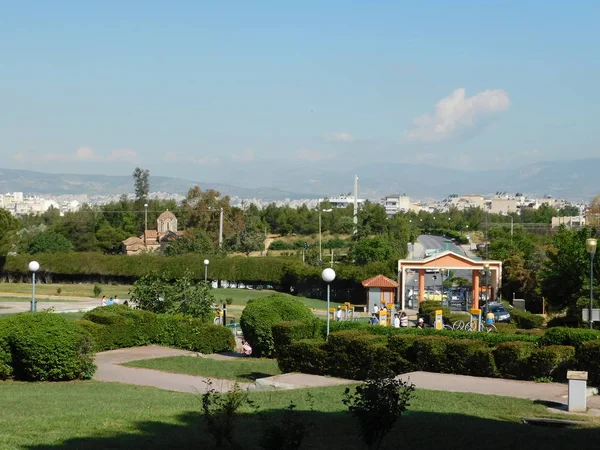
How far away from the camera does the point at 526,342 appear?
57.8 feet

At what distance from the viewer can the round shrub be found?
22688 millimetres

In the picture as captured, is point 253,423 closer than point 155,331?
Yes

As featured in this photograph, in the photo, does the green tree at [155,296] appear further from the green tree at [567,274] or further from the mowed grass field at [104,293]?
the mowed grass field at [104,293]

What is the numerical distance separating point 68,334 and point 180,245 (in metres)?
59.7

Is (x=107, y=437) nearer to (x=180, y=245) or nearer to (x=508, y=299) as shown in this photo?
(x=508, y=299)

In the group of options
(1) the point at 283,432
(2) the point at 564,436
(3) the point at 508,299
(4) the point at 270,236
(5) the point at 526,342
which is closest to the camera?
(1) the point at 283,432

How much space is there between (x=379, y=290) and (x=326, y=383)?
2670 cm

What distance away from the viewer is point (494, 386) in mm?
16375

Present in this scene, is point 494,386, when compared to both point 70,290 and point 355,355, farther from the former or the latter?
point 70,290

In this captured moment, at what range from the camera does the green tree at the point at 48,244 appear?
261 feet

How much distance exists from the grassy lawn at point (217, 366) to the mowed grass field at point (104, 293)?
26565 mm

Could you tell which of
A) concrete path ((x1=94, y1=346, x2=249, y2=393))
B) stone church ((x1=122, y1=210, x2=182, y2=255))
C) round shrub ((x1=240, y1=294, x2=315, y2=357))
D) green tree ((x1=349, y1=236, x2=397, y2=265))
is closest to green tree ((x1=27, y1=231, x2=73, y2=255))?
stone church ((x1=122, y1=210, x2=182, y2=255))

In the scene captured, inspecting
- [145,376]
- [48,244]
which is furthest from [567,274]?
[48,244]

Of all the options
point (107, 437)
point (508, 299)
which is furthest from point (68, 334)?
point (508, 299)
